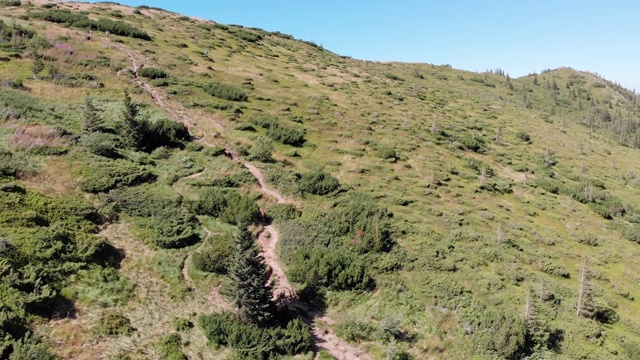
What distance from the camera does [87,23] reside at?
60875 mm

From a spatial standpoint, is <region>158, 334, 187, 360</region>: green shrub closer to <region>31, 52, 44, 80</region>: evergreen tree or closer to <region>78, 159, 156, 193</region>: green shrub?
<region>78, 159, 156, 193</region>: green shrub

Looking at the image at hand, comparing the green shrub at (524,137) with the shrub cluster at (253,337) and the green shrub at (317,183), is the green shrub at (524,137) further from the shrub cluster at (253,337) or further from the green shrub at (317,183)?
the shrub cluster at (253,337)

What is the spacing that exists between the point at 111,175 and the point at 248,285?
48.6ft

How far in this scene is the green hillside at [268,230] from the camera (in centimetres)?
1744

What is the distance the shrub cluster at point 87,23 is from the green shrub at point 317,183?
4938 centimetres

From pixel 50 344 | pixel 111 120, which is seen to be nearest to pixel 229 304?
pixel 50 344

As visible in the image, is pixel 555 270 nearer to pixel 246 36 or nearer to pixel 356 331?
pixel 356 331

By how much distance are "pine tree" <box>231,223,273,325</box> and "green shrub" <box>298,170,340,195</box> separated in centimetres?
1262

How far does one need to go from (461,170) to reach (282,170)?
70.3 feet

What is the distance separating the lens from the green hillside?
17.4 m

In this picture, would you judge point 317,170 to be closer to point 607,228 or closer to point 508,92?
point 607,228

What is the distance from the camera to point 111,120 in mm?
34406

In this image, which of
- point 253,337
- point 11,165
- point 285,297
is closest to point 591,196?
point 285,297

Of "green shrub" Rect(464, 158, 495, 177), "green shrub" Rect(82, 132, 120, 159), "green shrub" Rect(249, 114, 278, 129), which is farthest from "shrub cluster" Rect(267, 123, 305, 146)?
"green shrub" Rect(464, 158, 495, 177)
